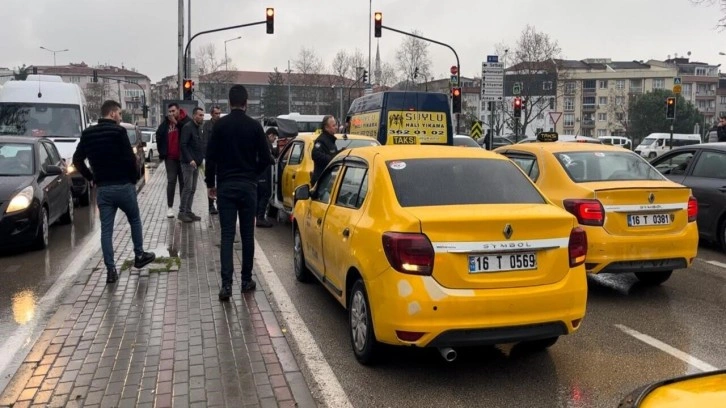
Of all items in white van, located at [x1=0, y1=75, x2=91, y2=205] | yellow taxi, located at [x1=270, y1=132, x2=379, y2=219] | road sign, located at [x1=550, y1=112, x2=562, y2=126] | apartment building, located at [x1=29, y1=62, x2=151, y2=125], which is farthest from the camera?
apartment building, located at [x1=29, y1=62, x2=151, y2=125]

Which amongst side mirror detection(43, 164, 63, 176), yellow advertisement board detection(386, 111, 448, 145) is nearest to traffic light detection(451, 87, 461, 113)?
yellow advertisement board detection(386, 111, 448, 145)

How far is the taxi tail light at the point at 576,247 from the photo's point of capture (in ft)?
14.5

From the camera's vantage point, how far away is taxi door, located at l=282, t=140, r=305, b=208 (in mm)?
10370

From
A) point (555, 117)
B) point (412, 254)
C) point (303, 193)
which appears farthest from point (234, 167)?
point (555, 117)

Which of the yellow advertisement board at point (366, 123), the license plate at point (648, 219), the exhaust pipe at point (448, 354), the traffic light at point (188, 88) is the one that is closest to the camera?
the exhaust pipe at point (448, 354)

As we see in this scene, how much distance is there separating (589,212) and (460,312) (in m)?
2.86

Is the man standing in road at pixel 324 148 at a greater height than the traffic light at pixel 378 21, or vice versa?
the traffic light at pixel 378 21

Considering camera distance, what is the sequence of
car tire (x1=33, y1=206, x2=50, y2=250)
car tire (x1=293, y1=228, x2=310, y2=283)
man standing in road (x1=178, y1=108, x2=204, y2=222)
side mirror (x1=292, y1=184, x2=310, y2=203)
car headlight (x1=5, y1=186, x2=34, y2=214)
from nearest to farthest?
side mirror (x1=292, y1=184, x2=310, y2=203), car tire (x1=293, y1=228, x2=310, y2=283), car headlight (x1=5, y1=186, x2=34, y2=214), car tire (x1=33, y1=206, x2=50, y2=250), man standing in road (x1=178, y1=108, x2=204, y2=222)

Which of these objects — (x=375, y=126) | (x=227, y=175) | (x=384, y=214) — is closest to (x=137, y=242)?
(x=227, y=175)

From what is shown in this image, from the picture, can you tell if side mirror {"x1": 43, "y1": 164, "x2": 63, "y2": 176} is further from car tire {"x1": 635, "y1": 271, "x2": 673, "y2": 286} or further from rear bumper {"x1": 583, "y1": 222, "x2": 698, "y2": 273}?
car tire {"x1": 635, "y1": 271, "x2": 673, "y2": 286}

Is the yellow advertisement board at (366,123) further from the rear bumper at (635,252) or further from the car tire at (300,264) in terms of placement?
the rear bumper at (635,252)

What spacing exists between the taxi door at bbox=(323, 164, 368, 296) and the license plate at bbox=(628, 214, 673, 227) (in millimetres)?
2897

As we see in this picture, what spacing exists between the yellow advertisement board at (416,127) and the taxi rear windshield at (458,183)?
37.9 ft

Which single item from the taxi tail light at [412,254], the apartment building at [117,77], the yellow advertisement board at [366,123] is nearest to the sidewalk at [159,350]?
the taxi tail light at [412,254]
